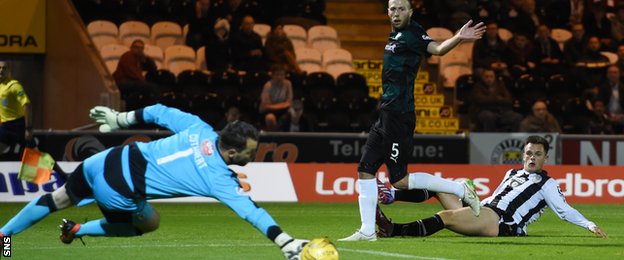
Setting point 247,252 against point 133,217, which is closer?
point 133,217

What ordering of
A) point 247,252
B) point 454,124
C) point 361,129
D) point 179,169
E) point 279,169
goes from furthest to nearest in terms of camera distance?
point 454,124
point 361,129
point 279,169
point 247,252
point 179,169

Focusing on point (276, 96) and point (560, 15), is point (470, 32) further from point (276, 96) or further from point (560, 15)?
point (560, 15)

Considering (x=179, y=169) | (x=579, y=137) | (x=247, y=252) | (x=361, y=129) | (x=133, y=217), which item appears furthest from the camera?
(x=361, y=129)

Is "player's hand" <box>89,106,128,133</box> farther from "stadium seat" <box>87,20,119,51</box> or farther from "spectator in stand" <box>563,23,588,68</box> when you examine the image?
"spectator in stand" <box>563,23,588,68</box>

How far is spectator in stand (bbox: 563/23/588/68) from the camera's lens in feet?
77.4

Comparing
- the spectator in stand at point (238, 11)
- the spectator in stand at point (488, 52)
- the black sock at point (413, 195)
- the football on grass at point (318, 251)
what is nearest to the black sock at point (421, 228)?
the black sock at point (413, 195)

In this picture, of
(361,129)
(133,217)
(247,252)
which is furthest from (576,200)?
(133,217)

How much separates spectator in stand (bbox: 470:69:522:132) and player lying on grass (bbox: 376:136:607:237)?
9.26m

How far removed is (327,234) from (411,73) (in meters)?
2.06

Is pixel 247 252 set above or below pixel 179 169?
below

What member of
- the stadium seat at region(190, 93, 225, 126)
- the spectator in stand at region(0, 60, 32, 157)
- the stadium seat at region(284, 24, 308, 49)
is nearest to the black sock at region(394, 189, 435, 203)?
the spectator in stand at region(0, 60, 32, 157)

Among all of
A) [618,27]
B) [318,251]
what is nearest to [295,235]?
[318,251]

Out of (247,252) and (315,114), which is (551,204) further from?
(315,114)

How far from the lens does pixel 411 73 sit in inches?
441
